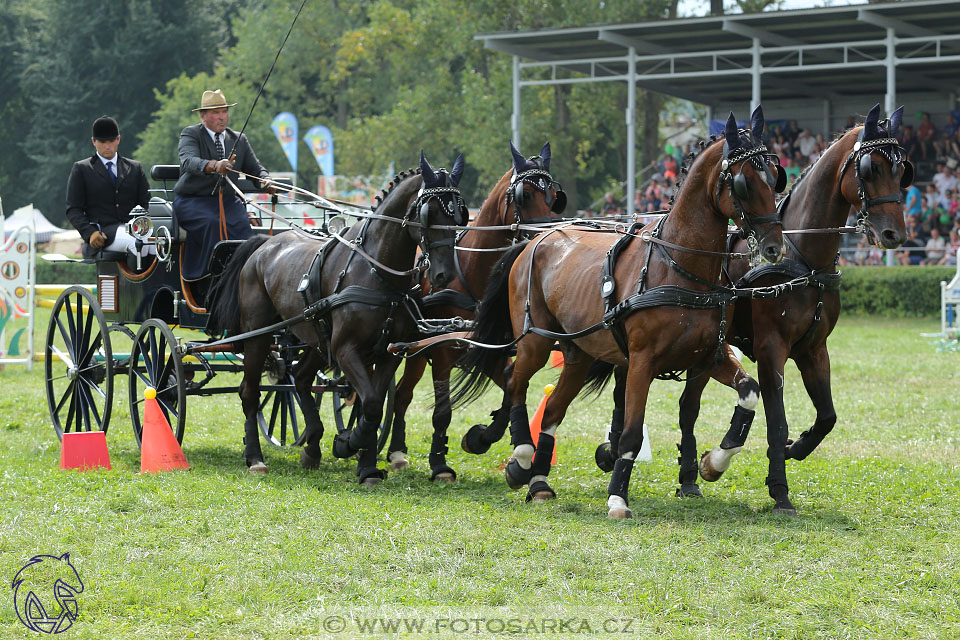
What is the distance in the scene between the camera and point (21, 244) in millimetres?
14852

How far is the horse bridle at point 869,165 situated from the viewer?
6.65 meters

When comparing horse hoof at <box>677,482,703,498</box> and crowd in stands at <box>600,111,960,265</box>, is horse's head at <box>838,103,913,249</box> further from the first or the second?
crowd in stands at <box>600,111,960,265</box>

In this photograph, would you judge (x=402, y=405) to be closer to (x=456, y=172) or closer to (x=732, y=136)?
(x=456, y=172)

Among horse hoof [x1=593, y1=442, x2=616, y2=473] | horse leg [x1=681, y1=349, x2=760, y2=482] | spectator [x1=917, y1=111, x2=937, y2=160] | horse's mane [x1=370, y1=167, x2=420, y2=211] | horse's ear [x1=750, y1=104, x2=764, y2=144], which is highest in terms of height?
spectator [x1=917, y1=111, x2=937, y2=160]

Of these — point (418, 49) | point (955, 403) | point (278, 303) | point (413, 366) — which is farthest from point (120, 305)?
point (418, 49)

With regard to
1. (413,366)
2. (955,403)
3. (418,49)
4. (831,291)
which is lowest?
(955,403)

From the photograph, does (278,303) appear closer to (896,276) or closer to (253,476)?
(253,476)

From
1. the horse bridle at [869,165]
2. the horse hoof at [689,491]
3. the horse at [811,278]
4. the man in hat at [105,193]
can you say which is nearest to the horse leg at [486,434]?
the horse hoof at [689,491]

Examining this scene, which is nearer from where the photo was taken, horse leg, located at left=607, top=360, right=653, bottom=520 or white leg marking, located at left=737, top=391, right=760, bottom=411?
horse leg, located at left=607, top=360, right=653, bottom=520

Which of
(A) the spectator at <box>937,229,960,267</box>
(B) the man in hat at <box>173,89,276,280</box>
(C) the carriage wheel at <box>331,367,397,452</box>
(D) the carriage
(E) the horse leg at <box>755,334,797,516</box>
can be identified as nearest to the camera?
(E) the horse leg at <box>755,334,797,516</box>

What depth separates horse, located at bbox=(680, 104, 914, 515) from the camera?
671 cm

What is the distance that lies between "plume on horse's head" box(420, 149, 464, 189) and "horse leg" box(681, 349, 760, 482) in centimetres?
210

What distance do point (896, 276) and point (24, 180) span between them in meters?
36.1

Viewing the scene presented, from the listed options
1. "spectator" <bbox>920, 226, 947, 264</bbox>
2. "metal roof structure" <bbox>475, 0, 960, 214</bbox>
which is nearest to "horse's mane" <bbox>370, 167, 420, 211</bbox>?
"metal roof structure" <bbox>475, 0, 960, 214</bbox>
